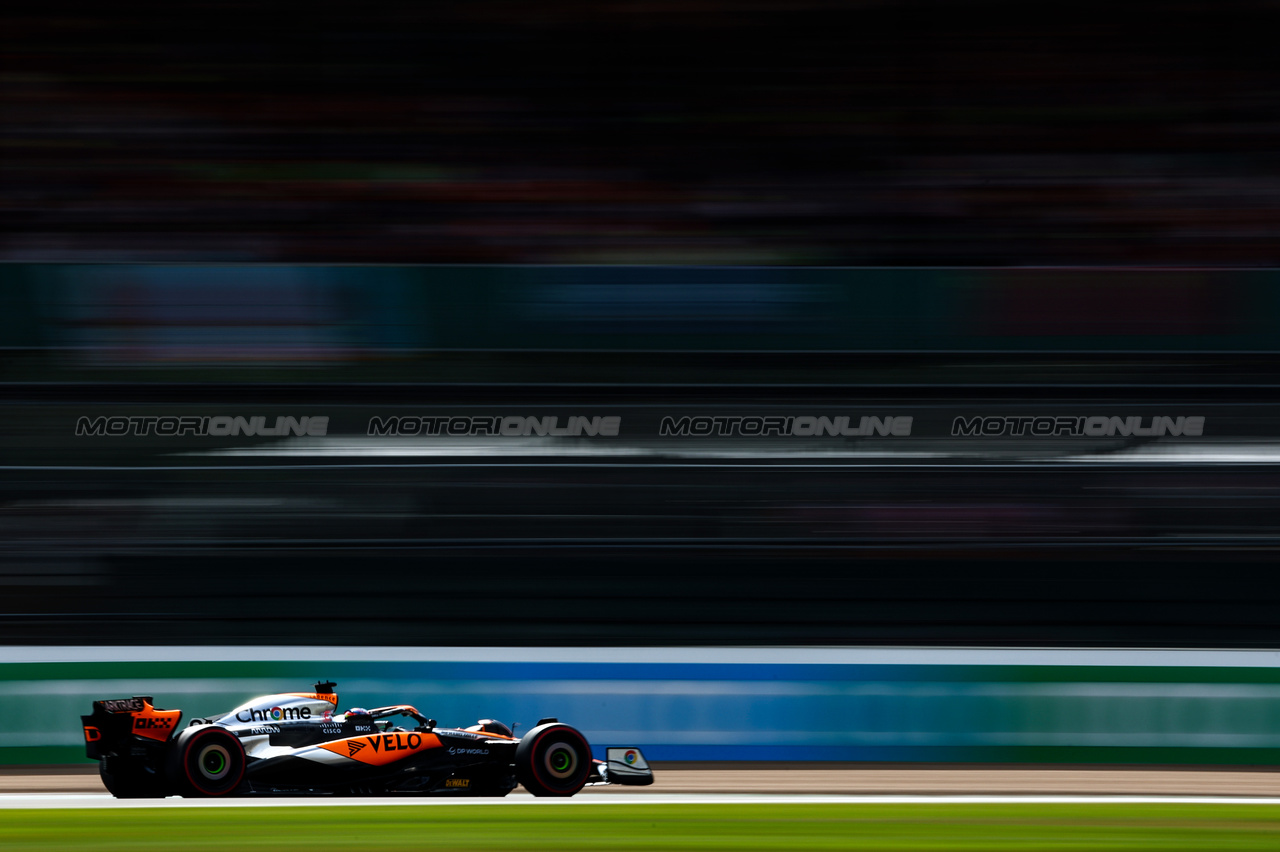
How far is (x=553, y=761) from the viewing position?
475 cm

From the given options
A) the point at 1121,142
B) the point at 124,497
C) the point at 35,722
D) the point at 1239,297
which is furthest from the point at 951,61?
the point at 35,722

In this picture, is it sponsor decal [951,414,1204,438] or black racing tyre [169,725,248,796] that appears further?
sponsor decal [951,414,1204,438]

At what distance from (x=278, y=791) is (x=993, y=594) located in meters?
3.76

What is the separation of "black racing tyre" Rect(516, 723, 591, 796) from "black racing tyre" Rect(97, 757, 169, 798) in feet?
4.34

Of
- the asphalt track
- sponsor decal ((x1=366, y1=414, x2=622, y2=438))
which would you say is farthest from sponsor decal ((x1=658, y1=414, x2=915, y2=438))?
the asphalt track

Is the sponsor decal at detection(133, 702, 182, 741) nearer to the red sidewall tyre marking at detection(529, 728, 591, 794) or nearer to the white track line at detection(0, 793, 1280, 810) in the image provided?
the white track line at detection(0, 793, 1280, 810)

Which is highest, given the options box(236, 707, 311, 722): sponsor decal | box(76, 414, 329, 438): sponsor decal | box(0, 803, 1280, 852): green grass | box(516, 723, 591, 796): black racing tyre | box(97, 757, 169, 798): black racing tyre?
box(76, 414, 329, 438): sponsor decal

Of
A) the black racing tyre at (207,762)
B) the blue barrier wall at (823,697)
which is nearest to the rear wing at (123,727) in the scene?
the black racing tyre at (207,762)

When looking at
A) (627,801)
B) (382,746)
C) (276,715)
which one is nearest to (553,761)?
(627,801)

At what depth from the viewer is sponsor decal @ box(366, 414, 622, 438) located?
22.2 feet

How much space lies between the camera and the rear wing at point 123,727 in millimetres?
4617

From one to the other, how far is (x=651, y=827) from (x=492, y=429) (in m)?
2.89

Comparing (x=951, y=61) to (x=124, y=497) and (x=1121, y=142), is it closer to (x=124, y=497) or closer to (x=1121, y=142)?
(x=1121, y=142)

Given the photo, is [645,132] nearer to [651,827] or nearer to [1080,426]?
[1080,426]
